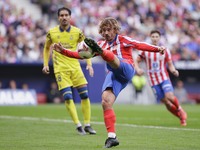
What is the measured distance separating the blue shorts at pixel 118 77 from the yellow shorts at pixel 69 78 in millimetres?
2622

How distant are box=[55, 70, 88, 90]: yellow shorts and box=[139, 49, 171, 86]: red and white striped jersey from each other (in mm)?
3145

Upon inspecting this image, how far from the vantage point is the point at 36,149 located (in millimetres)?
8742

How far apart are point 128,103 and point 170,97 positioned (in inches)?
568

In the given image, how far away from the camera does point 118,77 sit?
9.65m

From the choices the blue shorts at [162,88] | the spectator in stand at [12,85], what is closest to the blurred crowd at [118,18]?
the spectator in stand at [12,85]

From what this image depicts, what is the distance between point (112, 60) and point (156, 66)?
622cm

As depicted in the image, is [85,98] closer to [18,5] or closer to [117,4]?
[18,5]

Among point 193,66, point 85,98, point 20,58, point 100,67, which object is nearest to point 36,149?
point 85,98

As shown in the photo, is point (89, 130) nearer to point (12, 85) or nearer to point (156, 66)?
point (156, 66)

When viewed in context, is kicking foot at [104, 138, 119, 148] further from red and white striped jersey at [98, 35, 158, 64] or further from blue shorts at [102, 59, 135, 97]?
red and white striped jersey at [98, 35, 158, 64]

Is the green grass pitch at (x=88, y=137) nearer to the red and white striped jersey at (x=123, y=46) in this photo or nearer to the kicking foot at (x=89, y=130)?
the kicking foot at (x=89, y=130)

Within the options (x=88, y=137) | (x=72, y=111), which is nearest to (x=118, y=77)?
(x=88, y=137)

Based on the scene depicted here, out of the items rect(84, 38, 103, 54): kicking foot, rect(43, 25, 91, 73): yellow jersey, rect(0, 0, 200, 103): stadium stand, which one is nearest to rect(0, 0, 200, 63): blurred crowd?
rect(0, 0, 200, 103): stadium stand

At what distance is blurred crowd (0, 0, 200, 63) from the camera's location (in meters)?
25.6
